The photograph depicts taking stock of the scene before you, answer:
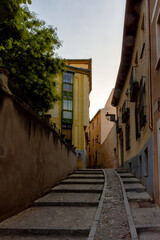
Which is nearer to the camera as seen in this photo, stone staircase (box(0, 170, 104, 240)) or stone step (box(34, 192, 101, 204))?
stone staircase (box(0, 170, 104, 240))

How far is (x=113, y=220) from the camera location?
16.3 ft

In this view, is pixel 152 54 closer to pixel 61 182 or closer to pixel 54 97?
pixel 61 182

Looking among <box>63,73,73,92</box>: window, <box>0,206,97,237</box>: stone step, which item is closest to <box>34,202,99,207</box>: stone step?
<box>0,206,97,237</box>: stone step

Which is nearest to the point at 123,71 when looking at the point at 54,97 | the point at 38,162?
the point at 54,97

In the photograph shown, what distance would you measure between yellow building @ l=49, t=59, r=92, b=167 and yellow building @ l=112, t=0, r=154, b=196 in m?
9.88

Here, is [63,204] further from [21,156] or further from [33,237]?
[33,237]

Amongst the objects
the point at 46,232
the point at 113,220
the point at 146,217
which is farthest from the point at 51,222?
the point at 146,217

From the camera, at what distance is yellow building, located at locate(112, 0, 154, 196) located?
779 centimetres

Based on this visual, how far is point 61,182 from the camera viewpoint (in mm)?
10008

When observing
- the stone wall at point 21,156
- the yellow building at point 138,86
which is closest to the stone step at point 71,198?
the stone wall at point 21,156

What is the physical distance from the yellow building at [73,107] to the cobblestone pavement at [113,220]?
18593mm

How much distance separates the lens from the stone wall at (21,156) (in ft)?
16.2

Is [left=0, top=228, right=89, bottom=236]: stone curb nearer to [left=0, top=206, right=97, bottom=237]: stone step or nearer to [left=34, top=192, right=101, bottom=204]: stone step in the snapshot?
[left=0, top=206, right=97, bottom=237]: stone step

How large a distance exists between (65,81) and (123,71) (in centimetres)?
1275
